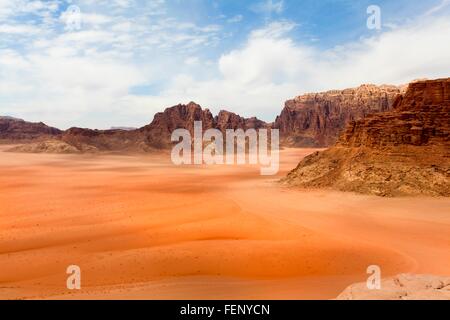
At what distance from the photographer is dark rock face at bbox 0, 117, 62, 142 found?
137 m

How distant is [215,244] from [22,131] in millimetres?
152568

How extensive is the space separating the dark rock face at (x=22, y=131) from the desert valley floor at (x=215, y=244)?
12312cm

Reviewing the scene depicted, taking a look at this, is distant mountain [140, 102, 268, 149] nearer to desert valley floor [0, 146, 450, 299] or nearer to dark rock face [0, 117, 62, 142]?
dark rock face [0, 117, 62, 142]

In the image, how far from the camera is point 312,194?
2823 cm

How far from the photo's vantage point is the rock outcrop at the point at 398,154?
2713 cm

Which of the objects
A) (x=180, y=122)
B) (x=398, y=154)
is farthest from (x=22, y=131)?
(x=398, y=154)

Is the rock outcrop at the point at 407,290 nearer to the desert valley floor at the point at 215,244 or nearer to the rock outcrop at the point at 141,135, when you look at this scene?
the desert valley floor at the point at 215,244

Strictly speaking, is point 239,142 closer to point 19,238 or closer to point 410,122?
point 410,122

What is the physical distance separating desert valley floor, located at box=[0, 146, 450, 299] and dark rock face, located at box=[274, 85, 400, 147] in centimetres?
12044

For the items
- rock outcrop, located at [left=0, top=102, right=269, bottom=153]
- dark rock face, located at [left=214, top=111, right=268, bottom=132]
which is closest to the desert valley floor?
rock outcrop, located at [left=0, top=102, right=269, bottom=153]

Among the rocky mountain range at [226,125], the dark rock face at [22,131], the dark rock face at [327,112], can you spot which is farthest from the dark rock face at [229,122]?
the dark rock face at [22,131]

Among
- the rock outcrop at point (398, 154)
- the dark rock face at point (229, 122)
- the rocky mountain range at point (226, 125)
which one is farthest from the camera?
the dark rock face at point (229, 122)
